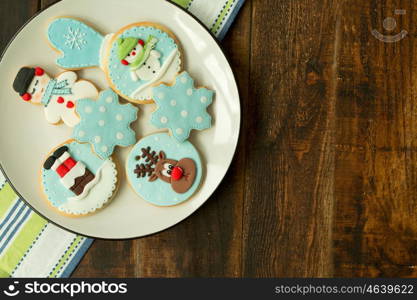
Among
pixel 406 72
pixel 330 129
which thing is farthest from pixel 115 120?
pixel 406 72

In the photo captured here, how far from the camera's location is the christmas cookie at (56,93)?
3.10ft

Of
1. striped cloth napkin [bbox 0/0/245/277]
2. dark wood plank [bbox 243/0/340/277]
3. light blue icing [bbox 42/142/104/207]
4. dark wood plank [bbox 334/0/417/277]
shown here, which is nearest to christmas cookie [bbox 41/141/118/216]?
light blue icing [bbox 42/142/104/207]

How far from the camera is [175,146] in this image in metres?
0.97

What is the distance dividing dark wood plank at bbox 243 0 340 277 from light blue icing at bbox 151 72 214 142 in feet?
0.44

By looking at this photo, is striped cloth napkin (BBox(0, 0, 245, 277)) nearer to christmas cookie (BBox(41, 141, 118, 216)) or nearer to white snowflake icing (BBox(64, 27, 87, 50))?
christmas cookie (BBox(41, 141, 118, 216))

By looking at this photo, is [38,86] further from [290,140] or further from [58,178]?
[290,140]

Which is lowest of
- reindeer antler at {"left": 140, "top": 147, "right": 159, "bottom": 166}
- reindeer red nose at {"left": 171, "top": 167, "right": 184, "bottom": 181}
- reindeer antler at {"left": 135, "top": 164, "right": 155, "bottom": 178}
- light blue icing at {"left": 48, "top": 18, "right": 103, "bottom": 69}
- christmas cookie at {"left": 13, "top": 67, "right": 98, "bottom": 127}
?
reindeer red nose at {"left": 171, "top": 167, "right": 184, "bottom": 181}

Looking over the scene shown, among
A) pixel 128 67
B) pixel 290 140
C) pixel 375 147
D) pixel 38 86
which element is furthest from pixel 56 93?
pixel 375 147

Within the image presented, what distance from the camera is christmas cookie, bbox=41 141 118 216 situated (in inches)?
37.4

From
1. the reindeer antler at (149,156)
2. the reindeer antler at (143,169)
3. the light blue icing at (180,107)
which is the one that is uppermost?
the light blue icing at (180,107)

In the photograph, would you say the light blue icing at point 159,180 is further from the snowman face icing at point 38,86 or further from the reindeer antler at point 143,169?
the snowman face icing at point 38,86

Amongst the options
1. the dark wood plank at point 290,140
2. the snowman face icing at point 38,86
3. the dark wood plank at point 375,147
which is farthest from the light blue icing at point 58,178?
the dark wood plank at point 375,147

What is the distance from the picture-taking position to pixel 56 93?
949 mm

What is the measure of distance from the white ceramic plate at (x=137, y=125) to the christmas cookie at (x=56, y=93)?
3 centimetres
